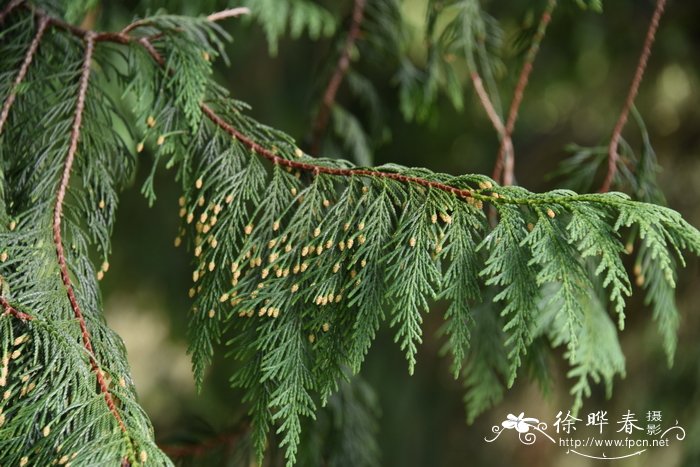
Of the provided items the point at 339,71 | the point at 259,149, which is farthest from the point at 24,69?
the point at 339,71

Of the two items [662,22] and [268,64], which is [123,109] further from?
[662,22]

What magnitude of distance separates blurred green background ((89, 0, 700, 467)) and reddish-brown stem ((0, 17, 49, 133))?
35.4 inches

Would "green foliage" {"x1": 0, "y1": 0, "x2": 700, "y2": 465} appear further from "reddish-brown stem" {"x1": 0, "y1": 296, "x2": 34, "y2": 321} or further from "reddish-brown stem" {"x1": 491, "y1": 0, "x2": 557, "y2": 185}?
"reddish-brown stem" {"x1": 491, "y1": 0, "x2": 557, "y2": 185}

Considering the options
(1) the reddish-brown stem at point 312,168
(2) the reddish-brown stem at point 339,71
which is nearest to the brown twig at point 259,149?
(1) the reddish-brown stem at point 312,168

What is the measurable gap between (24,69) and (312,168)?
0.61 metres

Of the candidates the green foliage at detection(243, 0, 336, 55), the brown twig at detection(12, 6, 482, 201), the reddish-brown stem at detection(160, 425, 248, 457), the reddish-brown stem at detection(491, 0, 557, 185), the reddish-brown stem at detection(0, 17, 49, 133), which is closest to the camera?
the brown twig at detection(12, 6, 482, 201)

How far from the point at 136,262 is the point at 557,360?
2.05m

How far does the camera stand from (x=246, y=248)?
45.9 inches

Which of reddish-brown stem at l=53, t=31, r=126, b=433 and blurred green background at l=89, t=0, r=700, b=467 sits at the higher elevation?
blurred green background at l=89, t=0, r=700, b=467

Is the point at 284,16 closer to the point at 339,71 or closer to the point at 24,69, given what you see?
the point at 339,71

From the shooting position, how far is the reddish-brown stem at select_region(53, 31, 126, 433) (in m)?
1.03

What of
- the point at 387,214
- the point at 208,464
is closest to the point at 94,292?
the point at 387,214

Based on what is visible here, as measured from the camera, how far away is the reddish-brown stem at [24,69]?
1.26 metres

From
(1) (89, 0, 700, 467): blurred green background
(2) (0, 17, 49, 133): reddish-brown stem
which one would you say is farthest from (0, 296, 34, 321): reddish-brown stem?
(1) (89, 0, 700, 467): blurred green background
